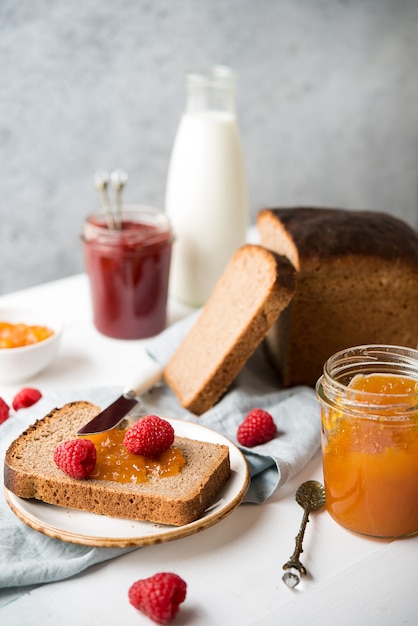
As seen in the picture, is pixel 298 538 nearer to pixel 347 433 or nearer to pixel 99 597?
pixel 347 433

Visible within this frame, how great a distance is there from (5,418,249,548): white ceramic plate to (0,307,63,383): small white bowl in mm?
563

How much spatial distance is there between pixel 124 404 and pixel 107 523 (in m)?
0.34

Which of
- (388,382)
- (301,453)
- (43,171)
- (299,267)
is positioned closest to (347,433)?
(388,382)

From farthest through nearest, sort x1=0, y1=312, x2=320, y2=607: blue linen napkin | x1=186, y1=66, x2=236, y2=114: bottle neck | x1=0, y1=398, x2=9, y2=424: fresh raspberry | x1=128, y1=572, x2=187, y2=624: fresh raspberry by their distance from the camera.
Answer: x1=186, y1=66, x2=236, y2=114: bottle neck < x1=0, y1=398, x2=9, y2=424: fresh raspberry < x1=0, y1=312, x2=320, y2=607: blue linen napkin < x1=128, y1=572, x2=187, y2=624: fresh raspberry

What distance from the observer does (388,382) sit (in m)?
1.40

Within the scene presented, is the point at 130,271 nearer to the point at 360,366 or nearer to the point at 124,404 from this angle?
the point at 124,404

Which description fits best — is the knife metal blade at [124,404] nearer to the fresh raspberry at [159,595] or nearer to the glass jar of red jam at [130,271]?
the glass jar of red jam at [130,271]

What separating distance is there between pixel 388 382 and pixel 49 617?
71 cm

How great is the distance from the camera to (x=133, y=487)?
135 cm

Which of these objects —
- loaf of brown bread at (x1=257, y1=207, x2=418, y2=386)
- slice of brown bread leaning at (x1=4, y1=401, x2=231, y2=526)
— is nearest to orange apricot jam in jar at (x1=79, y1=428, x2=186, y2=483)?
slice of brown bread leaning at (x1=4, y1=401, x2=231, y2=526)

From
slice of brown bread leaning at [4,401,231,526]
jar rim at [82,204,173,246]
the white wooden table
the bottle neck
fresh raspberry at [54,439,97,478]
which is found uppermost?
the bottle neck

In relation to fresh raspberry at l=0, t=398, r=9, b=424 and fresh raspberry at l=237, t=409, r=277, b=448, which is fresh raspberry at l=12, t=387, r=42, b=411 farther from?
fresh raspberry at l=237, t=409, r=277, b=448

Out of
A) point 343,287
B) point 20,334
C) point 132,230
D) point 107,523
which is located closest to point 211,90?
point 132,230

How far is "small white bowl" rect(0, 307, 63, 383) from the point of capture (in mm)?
1898
